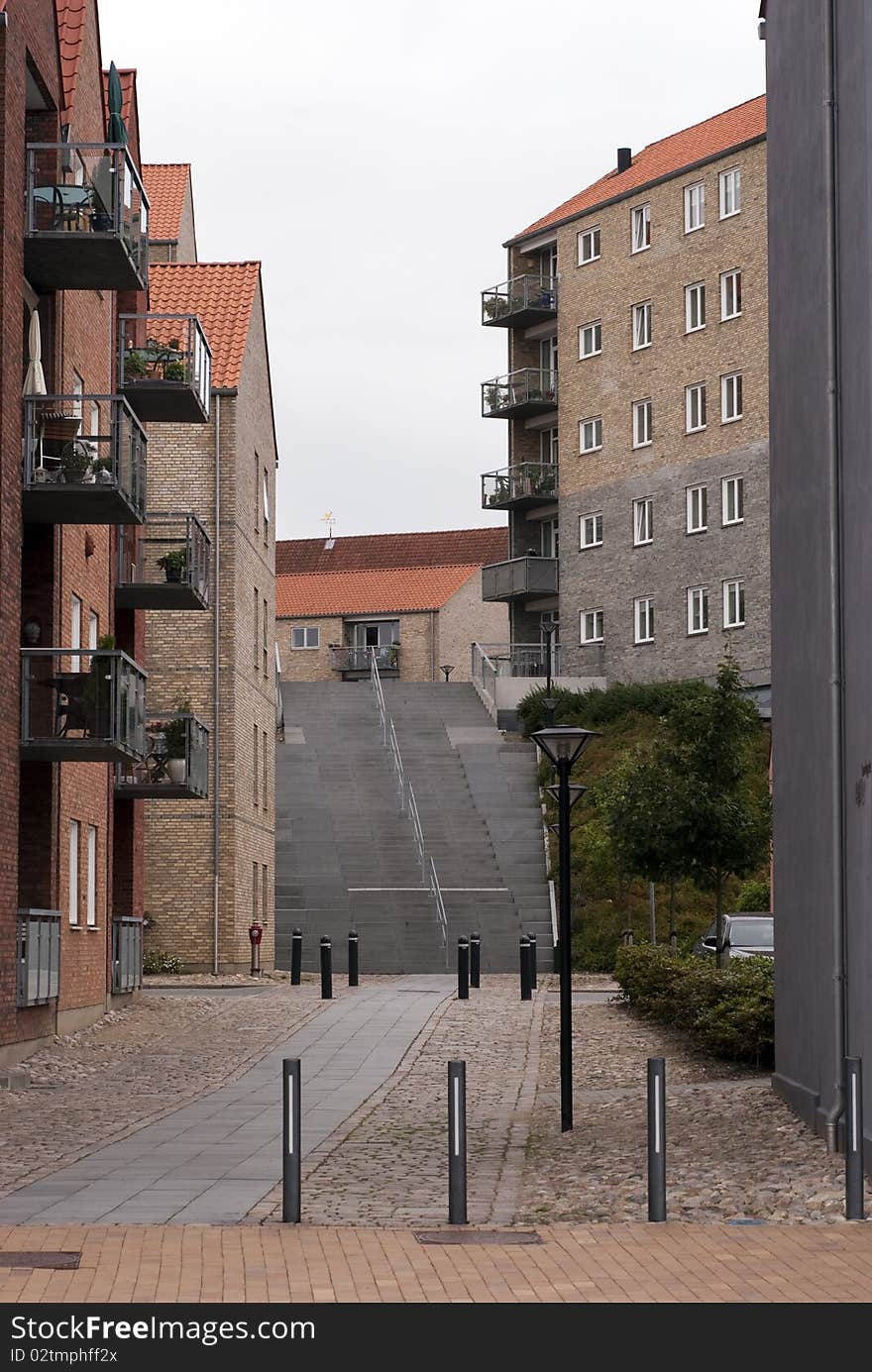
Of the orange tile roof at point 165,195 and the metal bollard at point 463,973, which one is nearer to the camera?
the metal bollard at point 463,973

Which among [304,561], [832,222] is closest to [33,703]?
[832,222]

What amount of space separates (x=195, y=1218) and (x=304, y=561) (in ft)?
275

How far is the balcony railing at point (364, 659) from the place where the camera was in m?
83.1

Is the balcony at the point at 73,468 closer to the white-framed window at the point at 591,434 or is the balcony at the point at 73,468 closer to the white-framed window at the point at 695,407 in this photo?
the white-framed window at the point at 695,407

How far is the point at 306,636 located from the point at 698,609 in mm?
32356

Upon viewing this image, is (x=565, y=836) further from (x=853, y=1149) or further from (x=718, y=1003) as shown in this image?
(x=853, y=1149)

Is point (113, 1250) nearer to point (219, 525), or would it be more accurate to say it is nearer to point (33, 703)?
point (33, 703)

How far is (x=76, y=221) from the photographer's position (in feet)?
74.6

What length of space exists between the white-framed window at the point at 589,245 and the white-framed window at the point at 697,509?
8562mm

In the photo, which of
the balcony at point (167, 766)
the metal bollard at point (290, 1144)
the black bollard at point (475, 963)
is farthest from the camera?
the black bollard at point (475, 963)

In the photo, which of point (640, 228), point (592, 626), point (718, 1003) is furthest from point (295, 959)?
point (640, 228)

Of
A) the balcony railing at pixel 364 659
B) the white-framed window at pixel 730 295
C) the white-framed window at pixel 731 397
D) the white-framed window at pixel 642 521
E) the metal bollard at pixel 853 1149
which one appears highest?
the white-framed window at pixel 730 295

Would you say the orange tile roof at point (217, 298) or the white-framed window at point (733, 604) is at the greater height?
the orange tile roof at point (217, 298)

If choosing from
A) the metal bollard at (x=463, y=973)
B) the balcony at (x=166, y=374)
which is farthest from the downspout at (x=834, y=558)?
the metal bollard at (x=463, y=973)
